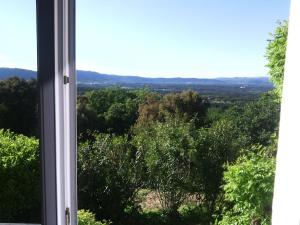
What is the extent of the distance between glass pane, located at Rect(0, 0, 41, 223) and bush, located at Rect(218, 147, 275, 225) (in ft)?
5.22

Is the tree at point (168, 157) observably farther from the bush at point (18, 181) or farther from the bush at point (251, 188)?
the bush at point (18, 181)

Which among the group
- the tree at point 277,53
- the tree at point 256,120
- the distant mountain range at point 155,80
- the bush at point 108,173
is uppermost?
the tree at point 277,53

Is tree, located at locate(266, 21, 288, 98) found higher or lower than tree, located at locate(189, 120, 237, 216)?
higher

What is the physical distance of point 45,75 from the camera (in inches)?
52.1

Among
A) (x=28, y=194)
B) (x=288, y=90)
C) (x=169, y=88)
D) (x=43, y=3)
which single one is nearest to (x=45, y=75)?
(x=43, y=3)

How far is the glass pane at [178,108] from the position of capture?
8.77 feet

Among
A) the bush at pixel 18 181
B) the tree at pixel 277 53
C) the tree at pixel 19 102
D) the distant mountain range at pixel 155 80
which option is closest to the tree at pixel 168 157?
the distant mountain range at pixel 155 80

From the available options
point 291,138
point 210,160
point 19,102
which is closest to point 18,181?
point 19,102

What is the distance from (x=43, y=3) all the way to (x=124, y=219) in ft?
8.01

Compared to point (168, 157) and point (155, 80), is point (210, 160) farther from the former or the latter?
point (155, 80)

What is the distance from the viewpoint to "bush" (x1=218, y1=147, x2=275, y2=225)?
2.43 meters

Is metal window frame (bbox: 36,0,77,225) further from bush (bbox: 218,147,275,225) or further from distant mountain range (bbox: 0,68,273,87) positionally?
bush (bbox: 218,147,275,225)


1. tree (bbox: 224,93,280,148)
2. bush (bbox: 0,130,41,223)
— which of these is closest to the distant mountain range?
tree (bbox: 224,93,280,148)

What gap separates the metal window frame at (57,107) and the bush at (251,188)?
1.54 meters
